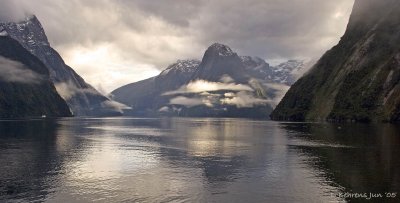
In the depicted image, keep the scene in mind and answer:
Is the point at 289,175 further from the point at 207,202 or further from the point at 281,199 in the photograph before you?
the point at 207,202

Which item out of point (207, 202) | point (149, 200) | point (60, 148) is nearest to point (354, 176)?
point (207, 202)

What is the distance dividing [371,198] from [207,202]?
80.6ft

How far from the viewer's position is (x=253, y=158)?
112 meters

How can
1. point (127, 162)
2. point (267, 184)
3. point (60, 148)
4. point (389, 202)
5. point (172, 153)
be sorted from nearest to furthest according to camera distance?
point (389, 202) < point (267, 184) < point (127, 162) < point (172, 153) < point (60, 148)

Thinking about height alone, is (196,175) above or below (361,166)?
below

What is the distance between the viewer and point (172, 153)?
408 feet

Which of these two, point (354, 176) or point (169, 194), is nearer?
point (169, 194)

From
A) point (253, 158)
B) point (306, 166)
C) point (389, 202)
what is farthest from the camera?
point (253, 158)

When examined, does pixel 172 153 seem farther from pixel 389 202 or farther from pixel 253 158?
pixel 389 202

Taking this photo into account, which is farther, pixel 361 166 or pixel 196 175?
pixel 361 166

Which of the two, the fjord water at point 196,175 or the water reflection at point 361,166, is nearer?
the fjord water at point 196,175

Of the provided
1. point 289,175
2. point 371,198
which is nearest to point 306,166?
point 289,175

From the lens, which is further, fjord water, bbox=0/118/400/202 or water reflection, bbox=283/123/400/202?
water reflection, bbox=283/123/400/202

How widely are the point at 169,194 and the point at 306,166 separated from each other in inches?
1696
